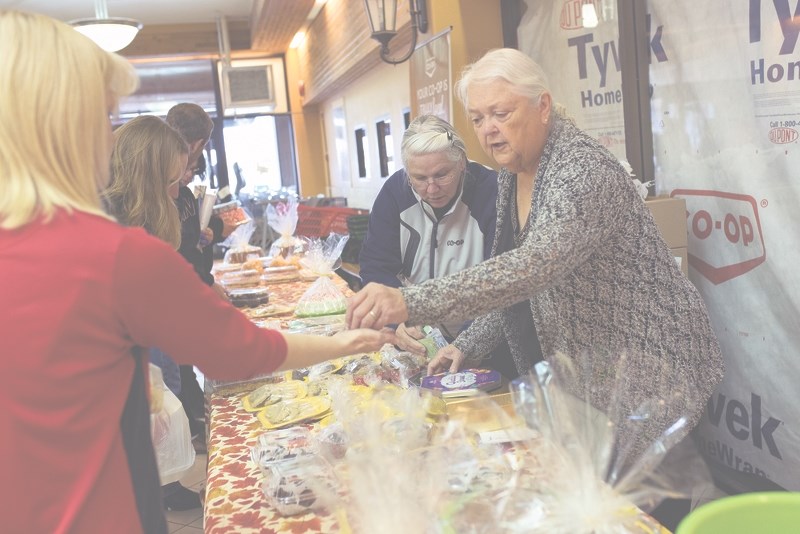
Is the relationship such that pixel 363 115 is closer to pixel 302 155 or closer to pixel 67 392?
pixel 302 155

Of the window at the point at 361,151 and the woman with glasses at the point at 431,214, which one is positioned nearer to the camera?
the woman with glasses at the point at 431,214

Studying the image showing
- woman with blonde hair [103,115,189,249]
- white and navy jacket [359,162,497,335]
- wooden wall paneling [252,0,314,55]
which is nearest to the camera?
woman with blonde hair [103,115,189,249]

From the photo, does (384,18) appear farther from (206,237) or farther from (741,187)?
(741,187)

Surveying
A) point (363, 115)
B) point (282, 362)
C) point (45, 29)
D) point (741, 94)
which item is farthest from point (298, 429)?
point (363, 115)

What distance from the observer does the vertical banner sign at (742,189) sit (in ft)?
9.16

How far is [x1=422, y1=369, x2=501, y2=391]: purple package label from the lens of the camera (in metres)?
1.93

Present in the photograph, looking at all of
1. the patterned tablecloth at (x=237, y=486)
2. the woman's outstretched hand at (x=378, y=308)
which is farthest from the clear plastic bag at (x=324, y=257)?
the woman's outstretched hand at (x=378, y=308)

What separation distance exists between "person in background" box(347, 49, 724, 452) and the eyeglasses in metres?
0.69

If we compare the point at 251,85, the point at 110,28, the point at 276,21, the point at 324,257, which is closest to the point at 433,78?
the point at 324,257

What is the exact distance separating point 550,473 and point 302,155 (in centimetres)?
1210

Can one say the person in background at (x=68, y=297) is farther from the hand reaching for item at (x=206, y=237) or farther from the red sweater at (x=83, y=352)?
the hand reaching for item at (x=206, y=237)

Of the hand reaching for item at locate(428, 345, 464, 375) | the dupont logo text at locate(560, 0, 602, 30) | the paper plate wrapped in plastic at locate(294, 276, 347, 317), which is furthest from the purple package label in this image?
the dupont logo text at locate(560, 0, 602, 30)

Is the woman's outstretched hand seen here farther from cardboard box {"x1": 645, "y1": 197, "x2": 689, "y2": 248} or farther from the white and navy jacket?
cardboard box {"x1": 645, "y1": 197, "x2": 689, "y2": 248}

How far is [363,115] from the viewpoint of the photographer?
9.35m
